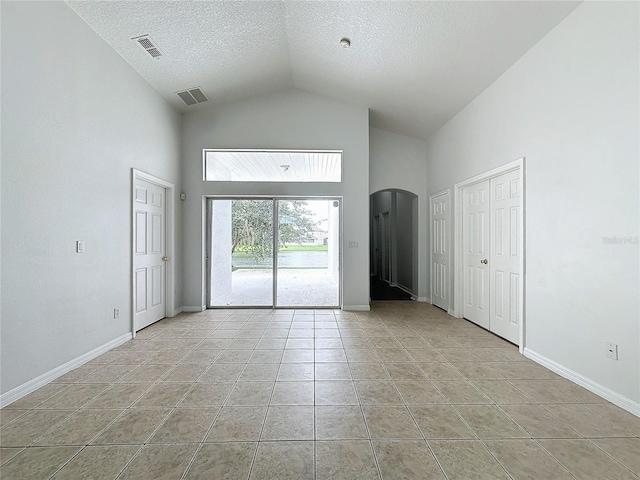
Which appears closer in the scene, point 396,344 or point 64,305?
point 64,305

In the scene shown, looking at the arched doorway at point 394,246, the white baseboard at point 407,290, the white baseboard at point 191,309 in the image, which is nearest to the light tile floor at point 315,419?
the white baseboard at point 191,309

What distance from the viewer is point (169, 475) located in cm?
150

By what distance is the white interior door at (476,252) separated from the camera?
3914 millimetres

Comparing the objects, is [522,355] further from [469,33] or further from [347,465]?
[469,33]

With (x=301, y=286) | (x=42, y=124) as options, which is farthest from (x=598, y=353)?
(x=42, y=124)

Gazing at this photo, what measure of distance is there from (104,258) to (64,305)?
25.2 inches

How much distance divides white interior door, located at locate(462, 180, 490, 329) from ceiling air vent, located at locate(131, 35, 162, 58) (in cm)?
430

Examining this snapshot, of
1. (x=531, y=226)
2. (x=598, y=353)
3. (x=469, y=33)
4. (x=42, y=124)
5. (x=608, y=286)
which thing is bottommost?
(x=598, y=353)

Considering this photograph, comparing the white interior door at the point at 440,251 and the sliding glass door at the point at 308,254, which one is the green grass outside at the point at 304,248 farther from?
the white interior door at the point at 440,251

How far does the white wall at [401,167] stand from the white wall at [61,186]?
3892 millimetres

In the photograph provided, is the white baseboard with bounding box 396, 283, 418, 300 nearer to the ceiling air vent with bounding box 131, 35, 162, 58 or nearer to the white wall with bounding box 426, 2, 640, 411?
the white wall with bounding box 426, 2, 640, 411

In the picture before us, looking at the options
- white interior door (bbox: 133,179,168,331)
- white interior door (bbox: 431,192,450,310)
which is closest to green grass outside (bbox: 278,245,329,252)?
white interior door (bbox: 133,179,168,331)

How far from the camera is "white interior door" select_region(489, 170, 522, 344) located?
3314 mm

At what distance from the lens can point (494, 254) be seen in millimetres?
3730
